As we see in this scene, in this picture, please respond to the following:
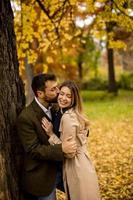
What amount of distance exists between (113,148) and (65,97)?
799 cm

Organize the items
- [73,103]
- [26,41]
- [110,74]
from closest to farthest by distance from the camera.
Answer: [73,103] → [26,41] → [110,74]

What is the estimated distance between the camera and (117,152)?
11586mm

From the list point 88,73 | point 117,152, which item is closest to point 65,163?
point 117,152

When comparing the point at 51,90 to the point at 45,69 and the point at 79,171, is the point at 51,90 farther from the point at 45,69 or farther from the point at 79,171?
the point at 45,69

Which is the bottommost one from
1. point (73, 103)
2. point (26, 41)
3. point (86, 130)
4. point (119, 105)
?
point (119, 105)

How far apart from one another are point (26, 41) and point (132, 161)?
11.7 ft

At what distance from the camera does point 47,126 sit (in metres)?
4.74

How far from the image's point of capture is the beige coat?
4633mm

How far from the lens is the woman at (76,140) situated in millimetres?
4566

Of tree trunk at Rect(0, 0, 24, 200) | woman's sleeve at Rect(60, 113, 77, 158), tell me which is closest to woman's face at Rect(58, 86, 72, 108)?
woman's sleeve at Rect(60, 113, 77, 158)

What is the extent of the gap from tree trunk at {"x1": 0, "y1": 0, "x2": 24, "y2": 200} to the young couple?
160mm

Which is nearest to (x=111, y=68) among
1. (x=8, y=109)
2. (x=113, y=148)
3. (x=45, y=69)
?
(x=45, y=69)

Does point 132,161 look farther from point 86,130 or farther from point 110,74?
point 110,74

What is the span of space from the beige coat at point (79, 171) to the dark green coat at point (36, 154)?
0.13m
